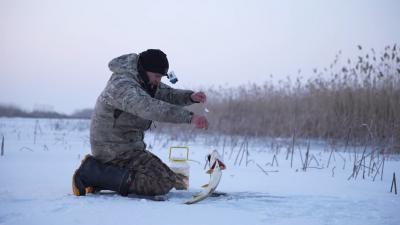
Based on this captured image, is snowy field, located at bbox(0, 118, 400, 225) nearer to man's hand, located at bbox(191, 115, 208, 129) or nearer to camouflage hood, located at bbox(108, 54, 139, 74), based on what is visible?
man's hand, located at bbox(191, 115, 208, 129)

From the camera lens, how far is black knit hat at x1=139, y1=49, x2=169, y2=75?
321cm

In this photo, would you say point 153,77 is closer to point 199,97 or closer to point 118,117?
point 118,117

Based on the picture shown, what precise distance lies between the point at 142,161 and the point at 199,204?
659 mm

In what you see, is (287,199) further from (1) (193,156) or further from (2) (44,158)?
(2) (44,158)

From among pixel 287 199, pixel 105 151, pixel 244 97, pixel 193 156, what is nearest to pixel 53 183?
pixel 105 151

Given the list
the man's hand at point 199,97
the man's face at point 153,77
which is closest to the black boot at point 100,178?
the man's face at point 153,77

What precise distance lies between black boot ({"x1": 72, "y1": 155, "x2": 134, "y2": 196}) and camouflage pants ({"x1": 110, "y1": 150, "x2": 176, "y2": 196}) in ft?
0.23

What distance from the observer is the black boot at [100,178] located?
123 inches

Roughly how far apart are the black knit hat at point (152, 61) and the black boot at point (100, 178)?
33.3 inches

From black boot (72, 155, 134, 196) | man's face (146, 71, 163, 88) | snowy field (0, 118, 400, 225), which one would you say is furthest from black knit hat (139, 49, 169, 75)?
snowy field (0, 118, 400, 225)

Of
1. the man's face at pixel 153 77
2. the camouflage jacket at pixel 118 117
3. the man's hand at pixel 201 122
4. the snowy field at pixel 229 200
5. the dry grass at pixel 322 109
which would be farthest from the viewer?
the dry grass at pixel 322 109

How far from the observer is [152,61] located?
3.21 metres

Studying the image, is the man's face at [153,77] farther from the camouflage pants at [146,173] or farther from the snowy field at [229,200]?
the snowy field at [229,200]

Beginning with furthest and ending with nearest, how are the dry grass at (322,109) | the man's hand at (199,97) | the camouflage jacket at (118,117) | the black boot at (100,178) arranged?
1. the dry grass at (322,109)
2. the man's hand at (199,97)
3. the black boot at (100,178)
4. the camouflage jacket at (118,117)
